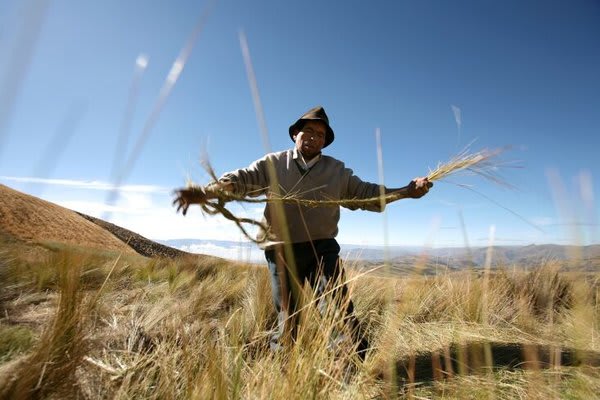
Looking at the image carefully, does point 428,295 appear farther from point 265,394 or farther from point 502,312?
point 265,394

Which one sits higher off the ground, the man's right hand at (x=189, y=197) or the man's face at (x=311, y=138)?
the man's face at (x=311, y=138)

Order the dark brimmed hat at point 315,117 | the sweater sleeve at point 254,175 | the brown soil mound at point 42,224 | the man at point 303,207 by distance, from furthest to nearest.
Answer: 1. the brown soil mound at point 42,224
2. the dark brimmed hat at point 315,117
3. the man at point 303,207
4. the sweater sleeve at point 254,175

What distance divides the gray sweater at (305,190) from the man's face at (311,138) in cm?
12

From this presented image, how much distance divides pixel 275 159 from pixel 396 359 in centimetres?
194

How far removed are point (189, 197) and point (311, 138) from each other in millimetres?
1436

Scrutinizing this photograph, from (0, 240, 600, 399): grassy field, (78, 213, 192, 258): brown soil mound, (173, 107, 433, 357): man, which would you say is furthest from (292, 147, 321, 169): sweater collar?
(78, 213, 192, 258): brown soil mound

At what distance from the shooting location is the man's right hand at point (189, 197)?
1864mm

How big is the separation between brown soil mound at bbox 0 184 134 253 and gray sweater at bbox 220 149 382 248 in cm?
760

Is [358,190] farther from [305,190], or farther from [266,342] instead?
[266,342]

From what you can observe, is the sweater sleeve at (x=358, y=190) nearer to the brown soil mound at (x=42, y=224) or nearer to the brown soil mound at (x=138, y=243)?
the brown soil mound at (x=42, y=224)

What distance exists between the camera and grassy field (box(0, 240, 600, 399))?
122 cm

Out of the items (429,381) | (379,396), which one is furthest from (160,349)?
(429,381)

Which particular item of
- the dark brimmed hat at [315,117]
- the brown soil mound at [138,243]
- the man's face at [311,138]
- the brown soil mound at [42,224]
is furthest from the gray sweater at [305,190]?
the brown soil mound at [138,243]

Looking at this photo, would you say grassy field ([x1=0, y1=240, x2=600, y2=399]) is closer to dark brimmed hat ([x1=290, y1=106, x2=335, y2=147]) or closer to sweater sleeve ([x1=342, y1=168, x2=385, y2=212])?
sweater sleeve ([x1=342, y1=168, x2=385, y2=212])
